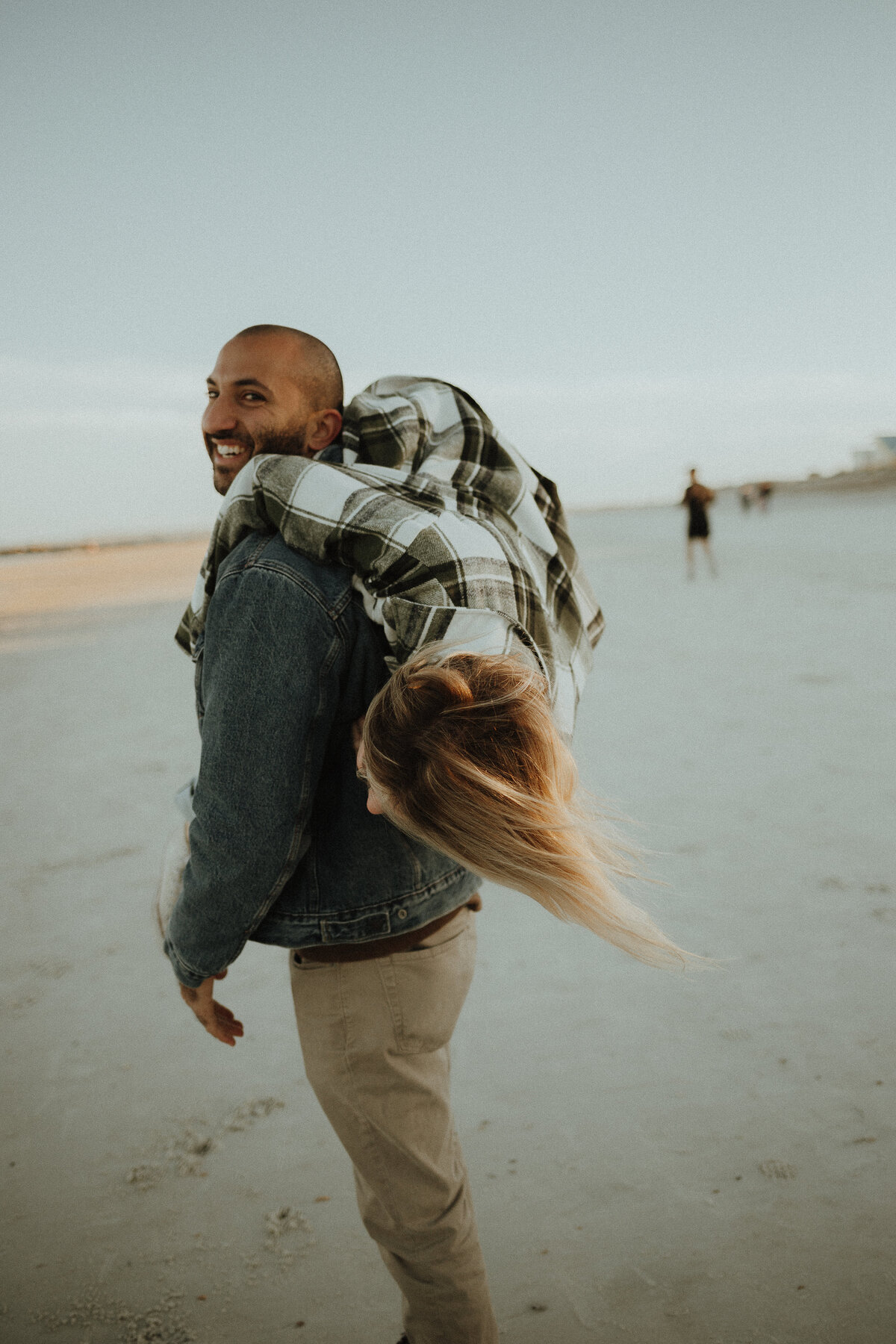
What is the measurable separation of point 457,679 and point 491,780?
128 mm

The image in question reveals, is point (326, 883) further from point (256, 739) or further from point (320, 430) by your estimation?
point (320, 430)

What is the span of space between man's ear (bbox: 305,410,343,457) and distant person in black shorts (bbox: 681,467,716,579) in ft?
46.1

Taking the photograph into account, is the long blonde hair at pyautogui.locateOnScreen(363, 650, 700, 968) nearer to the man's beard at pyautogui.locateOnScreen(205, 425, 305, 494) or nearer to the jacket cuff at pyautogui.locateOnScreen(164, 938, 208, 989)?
the jacket cuff at pyautogui.locateOnScreen(164, 938, 208, 989)

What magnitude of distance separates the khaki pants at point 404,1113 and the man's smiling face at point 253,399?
0.85 m

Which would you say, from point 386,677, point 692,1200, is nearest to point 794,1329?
point 692,1200

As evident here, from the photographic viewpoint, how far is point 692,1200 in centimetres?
210

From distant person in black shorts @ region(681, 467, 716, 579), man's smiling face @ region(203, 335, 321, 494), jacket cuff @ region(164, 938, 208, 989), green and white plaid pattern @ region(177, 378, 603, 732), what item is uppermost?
man's smiling face @ region(203, 335, 321, 494)

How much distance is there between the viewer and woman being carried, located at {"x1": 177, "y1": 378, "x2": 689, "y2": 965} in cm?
107

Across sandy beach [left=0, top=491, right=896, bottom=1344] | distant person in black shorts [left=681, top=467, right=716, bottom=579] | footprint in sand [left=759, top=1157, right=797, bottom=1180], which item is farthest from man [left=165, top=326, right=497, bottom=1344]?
distant person in black shorts [left=681, top=467, right=716, bottom=579]

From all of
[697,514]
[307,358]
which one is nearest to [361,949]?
[307,358]

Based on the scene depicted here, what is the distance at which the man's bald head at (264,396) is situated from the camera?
149 centimetres

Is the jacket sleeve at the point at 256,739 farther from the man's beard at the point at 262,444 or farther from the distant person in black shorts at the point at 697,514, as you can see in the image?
the distant person in black shorts at the point at 697,514

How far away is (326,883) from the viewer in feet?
4.42

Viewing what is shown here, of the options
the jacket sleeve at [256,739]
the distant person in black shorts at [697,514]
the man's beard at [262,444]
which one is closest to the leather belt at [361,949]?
the jacket sleeve at [256,739]
